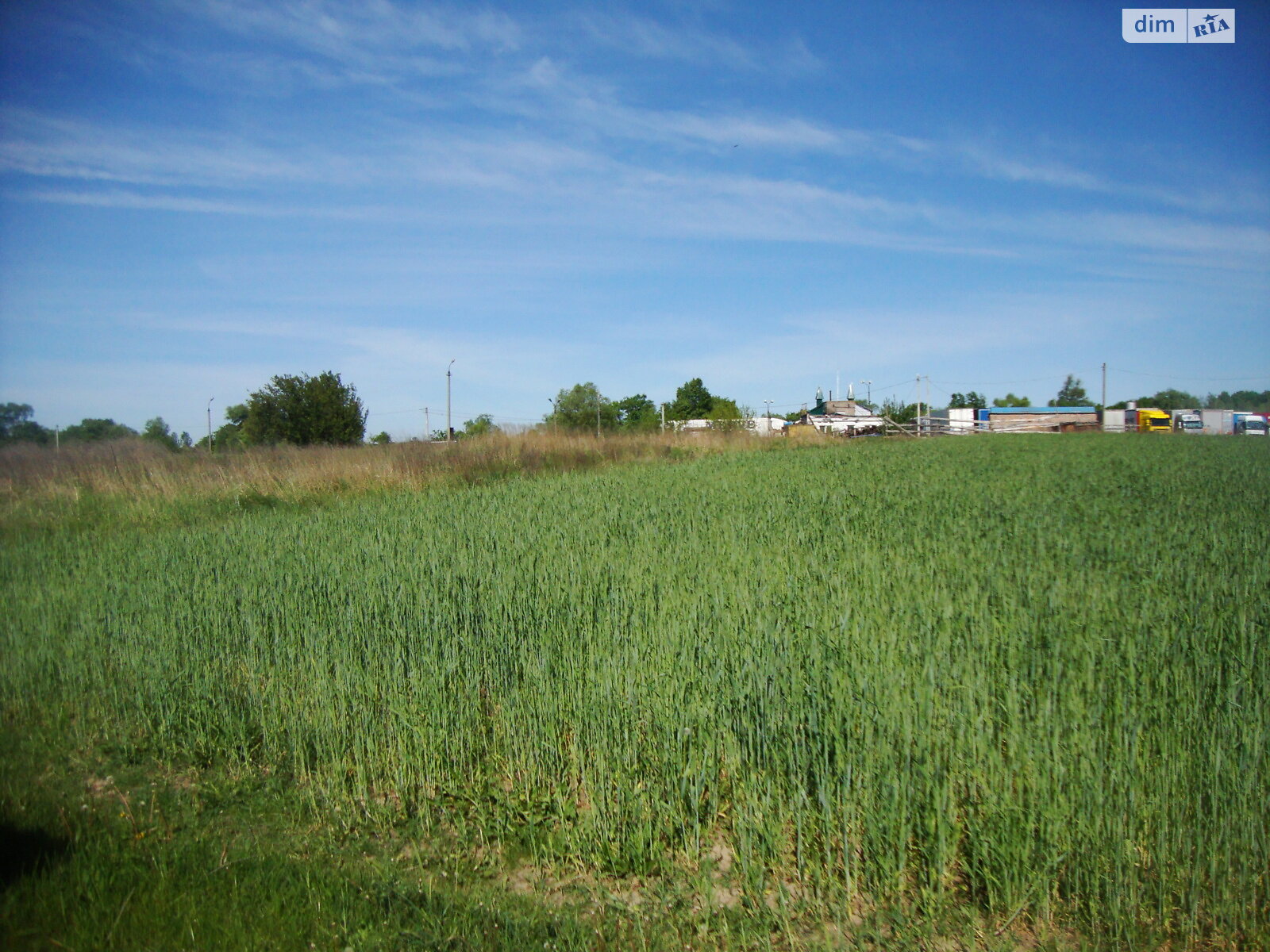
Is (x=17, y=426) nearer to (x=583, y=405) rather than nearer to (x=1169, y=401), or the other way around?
(x=583, y=405)

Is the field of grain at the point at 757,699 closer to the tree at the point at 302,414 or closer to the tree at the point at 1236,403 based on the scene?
the tree at the point at 302,414

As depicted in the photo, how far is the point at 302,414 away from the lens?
2631cm

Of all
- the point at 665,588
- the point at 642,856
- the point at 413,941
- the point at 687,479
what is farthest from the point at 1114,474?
the point at 413,941

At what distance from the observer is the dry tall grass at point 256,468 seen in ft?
37.7

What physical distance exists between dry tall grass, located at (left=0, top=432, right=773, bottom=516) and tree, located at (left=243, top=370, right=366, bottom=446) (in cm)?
816

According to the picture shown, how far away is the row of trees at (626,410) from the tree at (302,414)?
7815mm

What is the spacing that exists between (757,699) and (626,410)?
8555 centimetres

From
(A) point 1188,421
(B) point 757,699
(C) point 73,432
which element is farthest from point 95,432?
(A) point 1188,421

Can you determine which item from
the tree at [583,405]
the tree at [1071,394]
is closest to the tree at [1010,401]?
the tree at [1071,394]

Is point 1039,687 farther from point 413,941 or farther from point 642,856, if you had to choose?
point 413,941

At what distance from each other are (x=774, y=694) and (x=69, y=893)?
3074 mm

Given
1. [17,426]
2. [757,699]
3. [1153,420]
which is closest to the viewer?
[757,699]

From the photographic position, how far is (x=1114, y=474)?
591 inches

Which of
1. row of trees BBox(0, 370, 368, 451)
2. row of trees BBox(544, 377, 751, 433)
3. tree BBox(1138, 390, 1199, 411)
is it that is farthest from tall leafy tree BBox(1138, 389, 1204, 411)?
row of trees BBox(0, 370, 368, 451)
